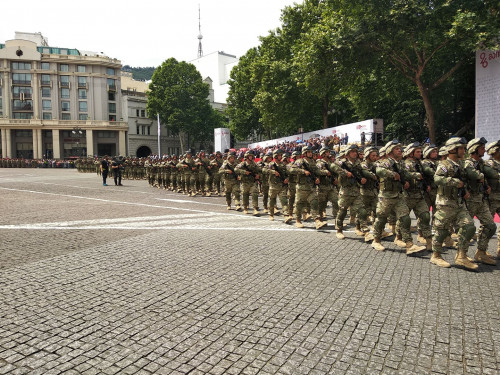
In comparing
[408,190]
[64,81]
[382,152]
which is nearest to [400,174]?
[408,190]

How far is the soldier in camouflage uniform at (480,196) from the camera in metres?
6.30

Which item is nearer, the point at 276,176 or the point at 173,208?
the point at 276,176

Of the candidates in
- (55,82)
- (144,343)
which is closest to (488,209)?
→ (144,343)

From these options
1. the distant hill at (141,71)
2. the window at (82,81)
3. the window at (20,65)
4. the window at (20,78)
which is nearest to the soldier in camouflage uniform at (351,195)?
the window at (82,81)

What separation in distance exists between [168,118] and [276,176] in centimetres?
5285

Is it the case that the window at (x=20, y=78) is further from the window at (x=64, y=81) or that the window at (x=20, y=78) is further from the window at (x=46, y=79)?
the window at (x=64, y=81)

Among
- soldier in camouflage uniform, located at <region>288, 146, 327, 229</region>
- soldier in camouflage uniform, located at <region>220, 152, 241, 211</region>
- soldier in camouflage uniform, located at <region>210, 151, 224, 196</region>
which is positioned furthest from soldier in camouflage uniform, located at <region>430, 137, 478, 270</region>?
soldier in camouflage uniform, located at <region>210, 151, 224, 196</region>

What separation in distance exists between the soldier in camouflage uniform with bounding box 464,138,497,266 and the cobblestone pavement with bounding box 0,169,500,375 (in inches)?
14.3

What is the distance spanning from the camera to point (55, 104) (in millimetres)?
69312

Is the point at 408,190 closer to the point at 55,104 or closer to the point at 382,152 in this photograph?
the point at 382,152

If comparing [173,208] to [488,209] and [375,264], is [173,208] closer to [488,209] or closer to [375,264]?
[375,264]

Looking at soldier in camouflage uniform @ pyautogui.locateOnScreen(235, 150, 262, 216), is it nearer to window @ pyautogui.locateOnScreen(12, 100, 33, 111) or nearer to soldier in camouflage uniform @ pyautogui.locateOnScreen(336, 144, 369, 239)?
soldier in camouflage uniform @ pyautogui.locateOnScreen(336, 144, 369, 239)

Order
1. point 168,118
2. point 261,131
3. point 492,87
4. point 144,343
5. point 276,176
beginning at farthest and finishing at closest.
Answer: point 168,118, point 261,131, point 492,87, point 276,176, point 144,343

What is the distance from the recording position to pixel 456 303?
4.54 metres
